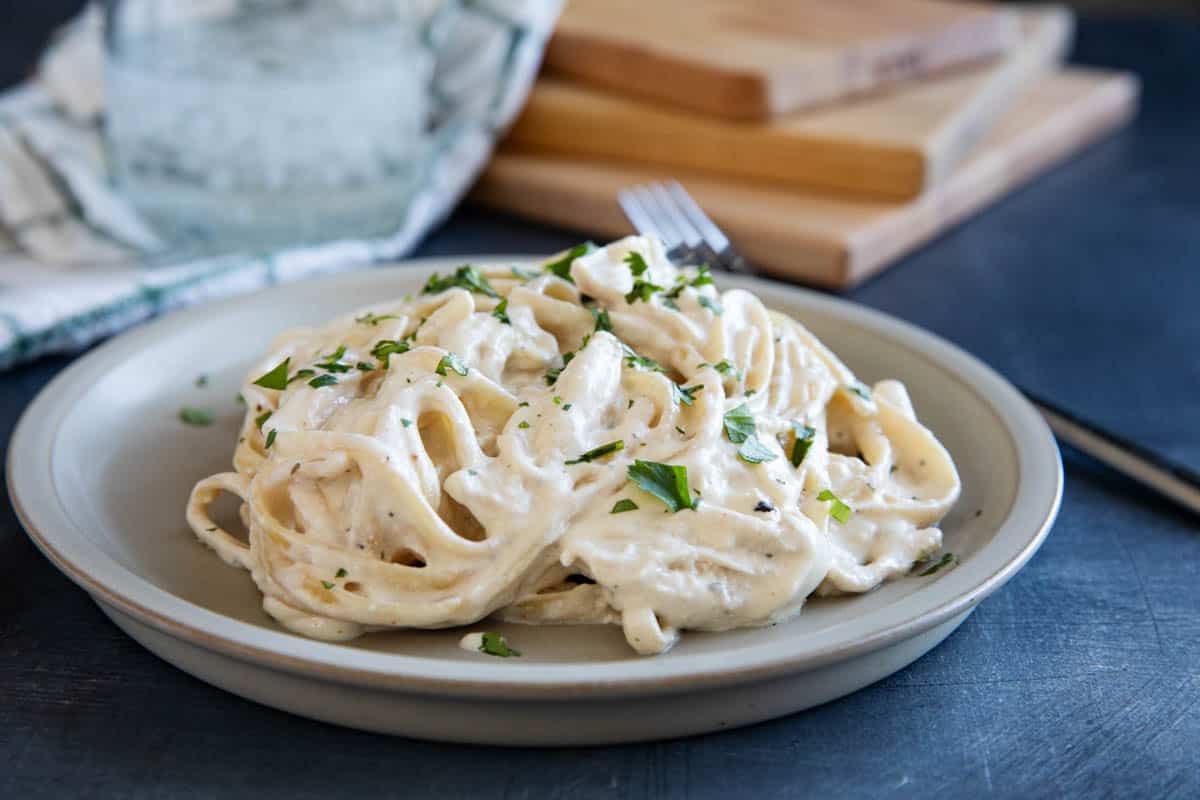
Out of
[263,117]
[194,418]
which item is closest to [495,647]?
[194,418]

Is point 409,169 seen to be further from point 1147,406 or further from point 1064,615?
point 1064,615

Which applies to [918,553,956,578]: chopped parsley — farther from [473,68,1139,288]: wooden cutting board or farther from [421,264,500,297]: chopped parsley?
[473,68,1139,288]: wooden cutting board


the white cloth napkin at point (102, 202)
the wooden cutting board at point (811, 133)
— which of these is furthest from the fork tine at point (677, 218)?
the white cloth napkin at point (102, 202)

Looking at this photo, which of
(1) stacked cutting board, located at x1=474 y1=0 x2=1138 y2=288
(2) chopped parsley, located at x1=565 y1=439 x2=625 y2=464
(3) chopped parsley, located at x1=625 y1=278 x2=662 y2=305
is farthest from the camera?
(1) stacked cutting board, located at x1=474 y1=0 x2=1138 y2=288

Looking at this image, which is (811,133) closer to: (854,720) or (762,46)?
(762,46)

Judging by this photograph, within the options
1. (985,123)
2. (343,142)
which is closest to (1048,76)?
(985,123)

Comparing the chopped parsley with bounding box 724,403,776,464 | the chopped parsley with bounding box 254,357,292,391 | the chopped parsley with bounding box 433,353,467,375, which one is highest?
the chopped parsley with bounding box 433,353,467,375

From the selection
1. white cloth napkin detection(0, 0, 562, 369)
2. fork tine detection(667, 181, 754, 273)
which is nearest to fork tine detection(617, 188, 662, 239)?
fork tine detection(667, 181, 754, 273)
